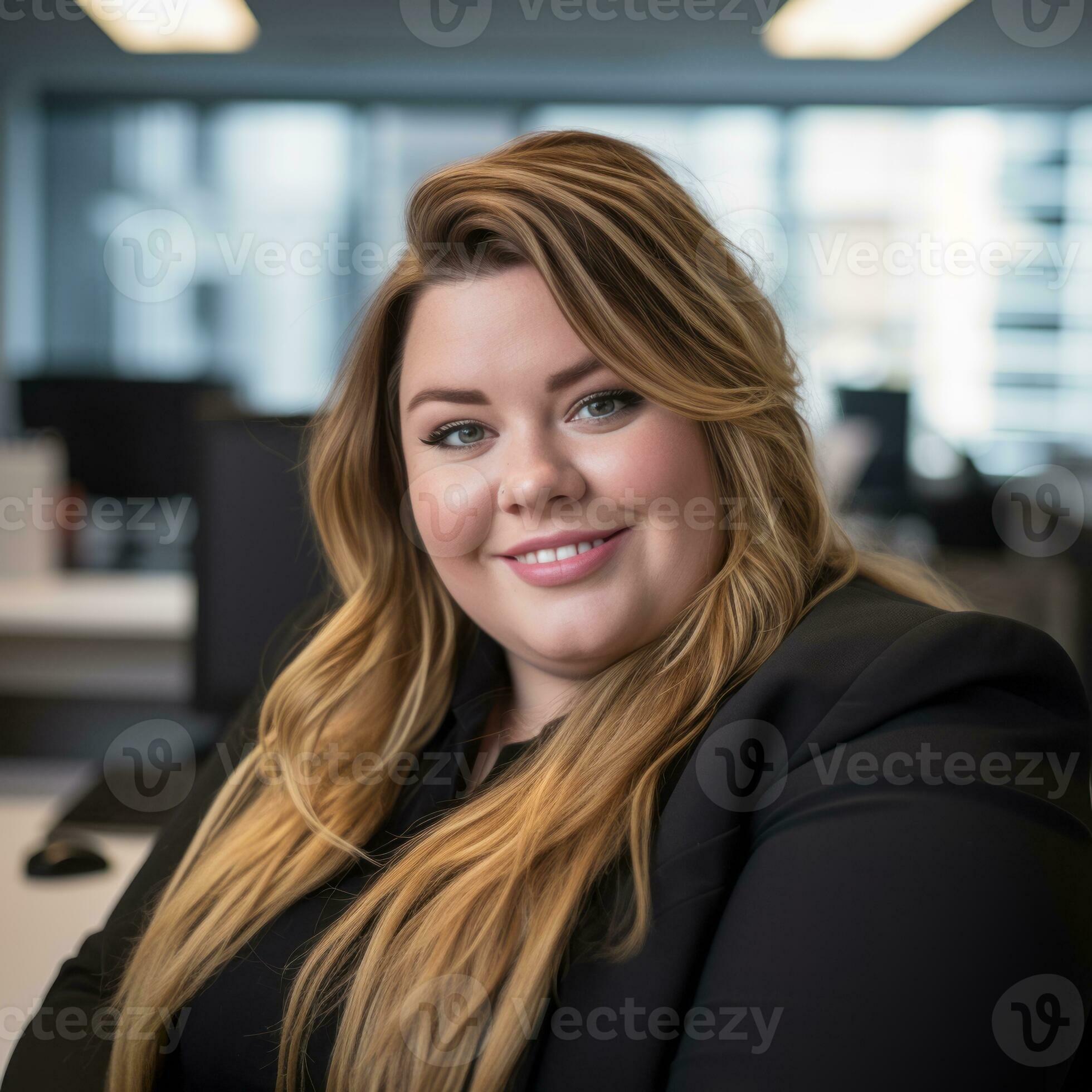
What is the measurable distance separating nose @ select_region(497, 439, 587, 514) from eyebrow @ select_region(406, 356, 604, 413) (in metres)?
0.05

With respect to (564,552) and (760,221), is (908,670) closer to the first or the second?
(564,552)

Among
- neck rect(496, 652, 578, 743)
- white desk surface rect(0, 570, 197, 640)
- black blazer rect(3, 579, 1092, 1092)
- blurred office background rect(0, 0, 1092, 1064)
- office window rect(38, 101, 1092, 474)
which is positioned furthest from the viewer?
office window rect(38, 101, 1092, 474)

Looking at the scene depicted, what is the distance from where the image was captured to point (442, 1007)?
827mm

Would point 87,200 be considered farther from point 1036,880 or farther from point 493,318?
point 1036,880

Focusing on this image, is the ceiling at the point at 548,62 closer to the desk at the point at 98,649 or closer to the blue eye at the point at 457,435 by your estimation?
the desk at the point at 98,649

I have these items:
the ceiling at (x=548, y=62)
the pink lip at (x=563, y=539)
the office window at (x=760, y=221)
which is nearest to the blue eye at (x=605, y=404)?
the pink lip at (x=563, y=539)

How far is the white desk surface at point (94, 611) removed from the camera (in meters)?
2.52

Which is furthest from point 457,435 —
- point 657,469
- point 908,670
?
point 908,670

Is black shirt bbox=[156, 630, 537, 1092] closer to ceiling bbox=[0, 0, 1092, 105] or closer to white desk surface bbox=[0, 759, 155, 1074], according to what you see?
white desk surface bbox=[0, 759, 155, 1074]

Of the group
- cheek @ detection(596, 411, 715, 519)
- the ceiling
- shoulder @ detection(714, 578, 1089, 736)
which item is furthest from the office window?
shoulder @ detection(714, 578, 1089, 736)

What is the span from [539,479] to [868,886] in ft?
1.38

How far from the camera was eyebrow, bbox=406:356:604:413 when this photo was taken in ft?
3.03

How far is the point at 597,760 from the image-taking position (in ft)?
2.98

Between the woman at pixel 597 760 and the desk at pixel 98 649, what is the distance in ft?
4.65
